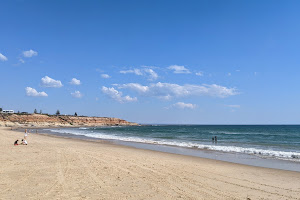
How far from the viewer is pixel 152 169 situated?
10.8 metres

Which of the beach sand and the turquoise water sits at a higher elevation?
the beach sand

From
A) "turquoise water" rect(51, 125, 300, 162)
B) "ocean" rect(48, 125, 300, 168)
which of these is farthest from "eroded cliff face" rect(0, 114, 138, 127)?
"turquoise water" rect(51, 125, 300, 162)

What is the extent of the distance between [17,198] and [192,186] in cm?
556

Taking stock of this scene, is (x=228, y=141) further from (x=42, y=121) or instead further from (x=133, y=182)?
(x=42, y=121)

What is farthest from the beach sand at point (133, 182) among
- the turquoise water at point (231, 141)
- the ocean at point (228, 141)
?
the turquoise water at point (231, 141)

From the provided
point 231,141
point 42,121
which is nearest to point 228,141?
point 231,141

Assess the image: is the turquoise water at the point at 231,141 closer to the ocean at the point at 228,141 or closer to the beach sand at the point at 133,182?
the ocean at the point at 228,141

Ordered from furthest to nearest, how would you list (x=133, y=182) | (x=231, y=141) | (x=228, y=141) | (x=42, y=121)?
1. (x=42, y=121)
2. (x=231, y=141)
3. (x=228, y=141)
4. (x=133, y=182)

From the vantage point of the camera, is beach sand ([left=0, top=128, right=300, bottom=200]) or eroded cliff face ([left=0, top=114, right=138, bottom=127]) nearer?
beach sand ([left=0, top=128, right=300, bottom=200])

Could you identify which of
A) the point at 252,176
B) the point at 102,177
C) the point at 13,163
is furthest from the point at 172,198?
the point at 13,163

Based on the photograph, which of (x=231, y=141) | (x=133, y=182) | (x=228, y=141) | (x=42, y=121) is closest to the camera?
(x=133, y=182)

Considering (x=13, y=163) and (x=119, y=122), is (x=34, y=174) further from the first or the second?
(x=119, y=122)

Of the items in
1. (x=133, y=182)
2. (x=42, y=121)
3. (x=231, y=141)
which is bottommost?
(x=231, y=141)

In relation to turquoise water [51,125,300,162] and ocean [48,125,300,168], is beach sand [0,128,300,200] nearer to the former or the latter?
ocean [48,125,300,168]
